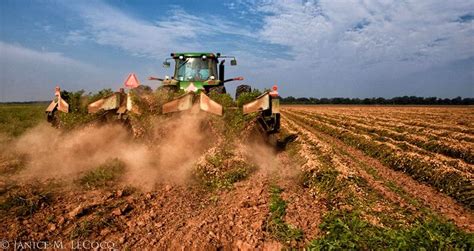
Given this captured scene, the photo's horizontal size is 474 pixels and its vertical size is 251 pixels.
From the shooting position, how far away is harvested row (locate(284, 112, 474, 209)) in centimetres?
544

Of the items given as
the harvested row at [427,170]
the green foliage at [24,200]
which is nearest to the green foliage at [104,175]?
the green foliage at [24,200]

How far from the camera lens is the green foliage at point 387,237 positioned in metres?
3.12

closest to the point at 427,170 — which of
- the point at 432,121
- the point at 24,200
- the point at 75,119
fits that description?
the point at 24,200

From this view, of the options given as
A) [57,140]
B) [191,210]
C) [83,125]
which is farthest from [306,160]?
[57,140]

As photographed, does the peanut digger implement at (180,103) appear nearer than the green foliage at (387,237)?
No

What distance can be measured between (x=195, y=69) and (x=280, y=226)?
7678 mm

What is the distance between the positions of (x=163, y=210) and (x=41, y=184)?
7.43 feet

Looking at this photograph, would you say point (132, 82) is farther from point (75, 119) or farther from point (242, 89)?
point (242, 89)

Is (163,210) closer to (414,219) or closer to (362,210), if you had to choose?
(362,210)

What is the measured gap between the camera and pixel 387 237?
3275 mm

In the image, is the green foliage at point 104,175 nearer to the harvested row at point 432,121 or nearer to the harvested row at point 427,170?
the harvested row at point 427,170

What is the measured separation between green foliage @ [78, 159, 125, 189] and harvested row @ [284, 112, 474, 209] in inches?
219

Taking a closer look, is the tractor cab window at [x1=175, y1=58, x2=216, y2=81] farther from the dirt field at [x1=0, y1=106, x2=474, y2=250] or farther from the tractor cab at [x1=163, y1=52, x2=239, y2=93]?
the dirt field at [x1=0, y1=106, x2=474, y2=250]

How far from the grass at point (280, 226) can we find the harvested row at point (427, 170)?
304cm
